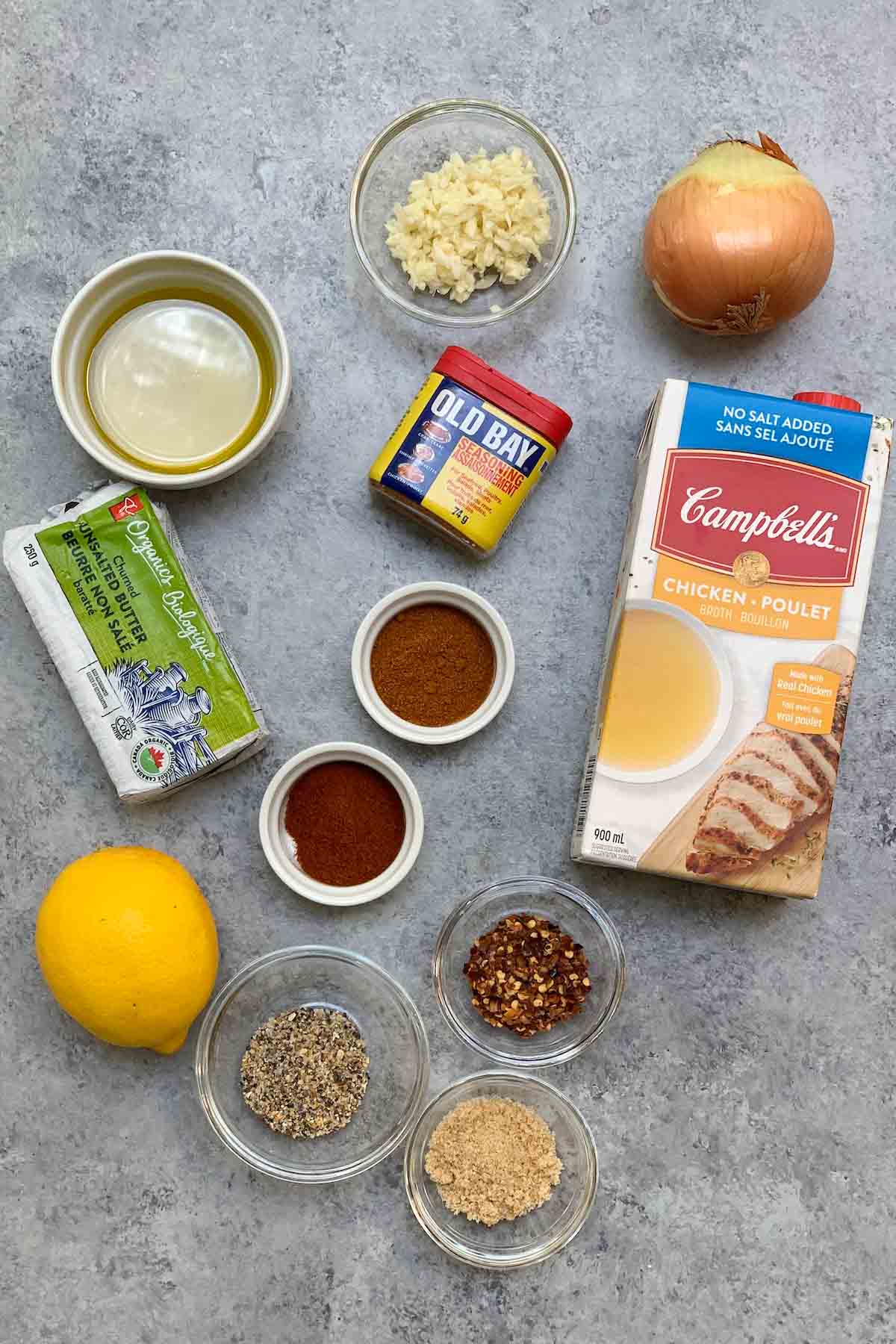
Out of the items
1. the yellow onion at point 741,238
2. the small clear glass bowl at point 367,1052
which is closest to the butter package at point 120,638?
the small clear glass bowl at point 367,1052

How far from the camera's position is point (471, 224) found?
1438 mm

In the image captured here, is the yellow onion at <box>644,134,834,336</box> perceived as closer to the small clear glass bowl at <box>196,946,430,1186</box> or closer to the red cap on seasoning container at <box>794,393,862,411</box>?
the red cap on seasoning container at <box>794,393,862,411</box>

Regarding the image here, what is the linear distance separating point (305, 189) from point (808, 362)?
0.83 meters

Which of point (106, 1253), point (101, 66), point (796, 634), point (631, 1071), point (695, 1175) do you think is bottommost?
point (106, 1253)

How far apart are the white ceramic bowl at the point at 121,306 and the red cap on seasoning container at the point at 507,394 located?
0.25 meters

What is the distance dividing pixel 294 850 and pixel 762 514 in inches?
32.7

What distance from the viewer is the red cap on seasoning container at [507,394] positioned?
1406 millimetres

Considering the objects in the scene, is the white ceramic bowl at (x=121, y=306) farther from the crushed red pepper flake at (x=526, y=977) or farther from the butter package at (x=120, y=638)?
the crushed red pepper flake at (x=526, y=977)

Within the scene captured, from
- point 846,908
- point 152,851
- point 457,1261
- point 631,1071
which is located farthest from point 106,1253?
point 846,908

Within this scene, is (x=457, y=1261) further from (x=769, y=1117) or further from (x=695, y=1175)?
(x=769, y=1117)

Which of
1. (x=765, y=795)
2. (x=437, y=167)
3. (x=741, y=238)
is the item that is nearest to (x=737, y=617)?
(x=765, y=795)

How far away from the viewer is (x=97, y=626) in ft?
4.56

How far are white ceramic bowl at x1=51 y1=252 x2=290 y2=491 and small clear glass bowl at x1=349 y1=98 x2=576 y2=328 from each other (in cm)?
21

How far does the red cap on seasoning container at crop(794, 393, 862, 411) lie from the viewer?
136 cm
